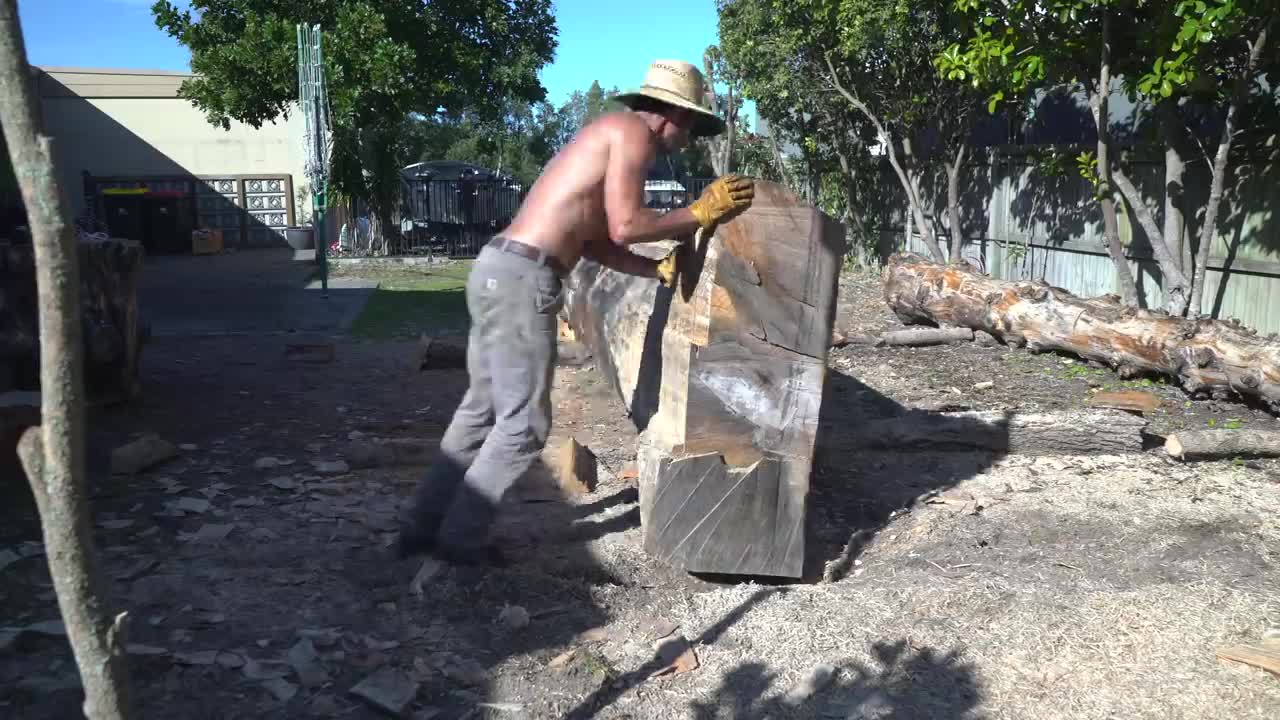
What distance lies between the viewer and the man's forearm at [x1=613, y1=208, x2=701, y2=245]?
10.1 feet

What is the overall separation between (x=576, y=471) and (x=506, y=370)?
3.61ft

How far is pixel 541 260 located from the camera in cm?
322

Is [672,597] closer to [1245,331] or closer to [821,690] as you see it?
[821,690]

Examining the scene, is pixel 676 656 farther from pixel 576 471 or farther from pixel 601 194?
pixel 576 471

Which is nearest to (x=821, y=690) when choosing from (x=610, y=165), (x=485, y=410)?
(x=485, y=410)

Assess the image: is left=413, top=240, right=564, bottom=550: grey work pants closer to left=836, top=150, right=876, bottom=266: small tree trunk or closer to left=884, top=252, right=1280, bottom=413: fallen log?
left=884, top=252, right=1280, bottom=413: fallen log

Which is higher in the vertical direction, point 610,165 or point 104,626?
point 610,165

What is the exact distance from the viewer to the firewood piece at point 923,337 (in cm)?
795

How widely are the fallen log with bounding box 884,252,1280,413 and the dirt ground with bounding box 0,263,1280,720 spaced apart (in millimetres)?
1321

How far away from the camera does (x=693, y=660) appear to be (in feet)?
8.85

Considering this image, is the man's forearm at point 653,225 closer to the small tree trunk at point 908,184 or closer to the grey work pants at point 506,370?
the grey work pants at point 506,370

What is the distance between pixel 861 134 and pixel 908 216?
1702 mm

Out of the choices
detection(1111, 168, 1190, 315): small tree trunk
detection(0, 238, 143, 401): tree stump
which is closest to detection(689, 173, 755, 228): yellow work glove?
detection(0, 238, 143, 401): tree stump

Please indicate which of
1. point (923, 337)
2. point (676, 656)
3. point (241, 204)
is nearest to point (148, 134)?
point (241, 204)
